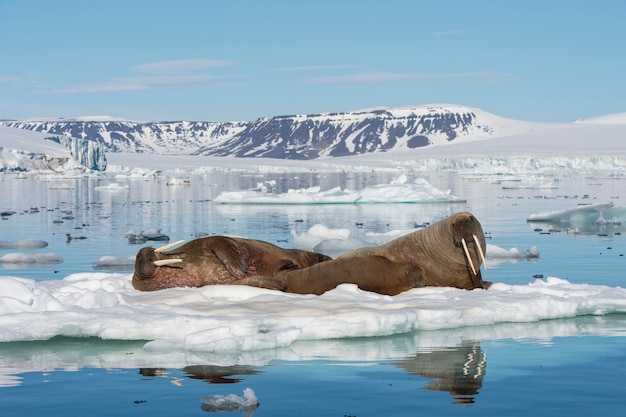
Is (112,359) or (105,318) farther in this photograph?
(105,318)

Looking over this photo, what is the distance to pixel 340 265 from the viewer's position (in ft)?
27.2

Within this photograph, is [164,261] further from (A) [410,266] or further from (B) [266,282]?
(A) [410,266]

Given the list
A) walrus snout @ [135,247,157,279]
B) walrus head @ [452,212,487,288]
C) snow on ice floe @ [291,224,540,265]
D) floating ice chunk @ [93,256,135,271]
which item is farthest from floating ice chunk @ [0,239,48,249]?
walrus head @ [452,212,487,288]

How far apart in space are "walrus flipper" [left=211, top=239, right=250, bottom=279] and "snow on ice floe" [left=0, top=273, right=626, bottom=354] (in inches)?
22.2

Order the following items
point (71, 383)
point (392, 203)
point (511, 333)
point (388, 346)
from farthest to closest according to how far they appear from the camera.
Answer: point (392, 203) → point (511, 333) → point (388, 346) → point (71, 383)

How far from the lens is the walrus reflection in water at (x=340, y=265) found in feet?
27.0

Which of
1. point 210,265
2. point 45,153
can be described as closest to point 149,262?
point 210,265

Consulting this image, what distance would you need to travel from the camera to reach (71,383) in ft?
16.8

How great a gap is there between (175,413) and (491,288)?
4600 mm

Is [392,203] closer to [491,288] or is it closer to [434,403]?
[491,288]

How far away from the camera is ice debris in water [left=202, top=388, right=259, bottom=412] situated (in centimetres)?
452

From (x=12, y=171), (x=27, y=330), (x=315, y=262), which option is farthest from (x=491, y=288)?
(x=12, y=171)

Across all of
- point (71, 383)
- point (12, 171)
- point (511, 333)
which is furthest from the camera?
point (12, 171)

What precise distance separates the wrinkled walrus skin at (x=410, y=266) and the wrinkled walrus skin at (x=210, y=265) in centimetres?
28
